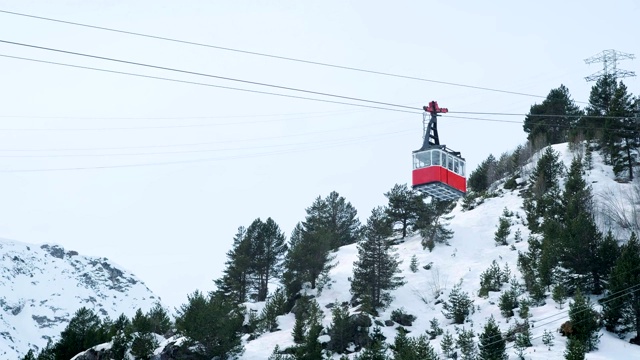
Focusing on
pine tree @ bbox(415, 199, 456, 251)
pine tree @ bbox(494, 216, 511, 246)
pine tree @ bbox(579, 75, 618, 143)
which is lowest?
pine tree @ bbox(494, 216, 511, 246)

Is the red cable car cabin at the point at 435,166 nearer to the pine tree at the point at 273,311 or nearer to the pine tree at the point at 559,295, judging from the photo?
the pine tree at the point at 559,295

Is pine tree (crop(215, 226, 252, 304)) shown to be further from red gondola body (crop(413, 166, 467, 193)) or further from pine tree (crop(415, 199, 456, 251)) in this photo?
red gondola body (crop(413, 166, 467, 193))

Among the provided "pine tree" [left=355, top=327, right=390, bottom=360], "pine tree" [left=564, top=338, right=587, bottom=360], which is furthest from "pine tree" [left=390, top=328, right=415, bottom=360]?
"pine tree" [left=564, top=338, right=587, bottom=360]

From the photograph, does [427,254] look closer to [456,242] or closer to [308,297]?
[456,242]

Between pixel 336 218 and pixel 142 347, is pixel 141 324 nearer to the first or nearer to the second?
pixel 142 347

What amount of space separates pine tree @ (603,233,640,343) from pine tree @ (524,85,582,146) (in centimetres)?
3666

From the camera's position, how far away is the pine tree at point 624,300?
42844mm

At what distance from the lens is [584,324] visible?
41969 millimetres

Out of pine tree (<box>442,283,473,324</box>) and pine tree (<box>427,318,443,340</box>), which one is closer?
pine tree (<box>427,318,443,340</box>)

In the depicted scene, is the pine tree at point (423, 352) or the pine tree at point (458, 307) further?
the pine tree at point (458, 307)

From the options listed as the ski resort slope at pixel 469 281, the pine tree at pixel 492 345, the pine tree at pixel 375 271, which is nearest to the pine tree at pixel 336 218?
the ski resort slope at pixel 469 281

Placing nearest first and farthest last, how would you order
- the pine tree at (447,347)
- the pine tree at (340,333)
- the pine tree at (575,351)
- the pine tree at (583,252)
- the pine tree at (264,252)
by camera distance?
the pine tree at (575,351) < the pine tree at (447,347) < the pine tree at (583,252) < the pine tree at (340,333) < the pine tree at (264,252)

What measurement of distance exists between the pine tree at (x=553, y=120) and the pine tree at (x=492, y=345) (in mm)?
41532

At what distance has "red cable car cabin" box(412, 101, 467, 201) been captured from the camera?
110ft
